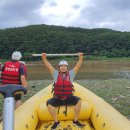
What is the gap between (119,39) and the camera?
8019 cm

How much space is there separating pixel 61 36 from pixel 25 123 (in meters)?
79.7

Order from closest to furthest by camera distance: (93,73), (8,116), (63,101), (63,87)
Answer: (8,116)
(63,87)
(63,101)
(93,73)

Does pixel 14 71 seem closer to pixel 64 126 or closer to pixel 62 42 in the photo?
pixel 64 126

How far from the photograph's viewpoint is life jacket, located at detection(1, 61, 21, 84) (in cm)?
577

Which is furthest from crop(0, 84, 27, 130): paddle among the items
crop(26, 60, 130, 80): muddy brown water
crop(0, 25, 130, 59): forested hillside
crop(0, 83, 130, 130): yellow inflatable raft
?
crop(0, 25, 130, 59): forested hillside

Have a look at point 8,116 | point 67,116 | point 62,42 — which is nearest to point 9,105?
point 8,116

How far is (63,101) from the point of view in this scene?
5.53 metres

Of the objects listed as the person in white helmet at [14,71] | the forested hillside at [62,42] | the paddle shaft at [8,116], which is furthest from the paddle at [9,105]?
the forested hillside at [62,42]

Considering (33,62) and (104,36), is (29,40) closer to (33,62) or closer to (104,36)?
(104,36)

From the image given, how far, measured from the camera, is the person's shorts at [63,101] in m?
5.39

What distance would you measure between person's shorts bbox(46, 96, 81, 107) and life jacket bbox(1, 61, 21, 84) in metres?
0.81

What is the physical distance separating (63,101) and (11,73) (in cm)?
105

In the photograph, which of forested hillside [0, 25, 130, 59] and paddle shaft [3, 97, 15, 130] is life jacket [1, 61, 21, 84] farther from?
forested hillside [0, 25, 130, 59]

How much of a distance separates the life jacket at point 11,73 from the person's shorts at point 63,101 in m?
0.81
